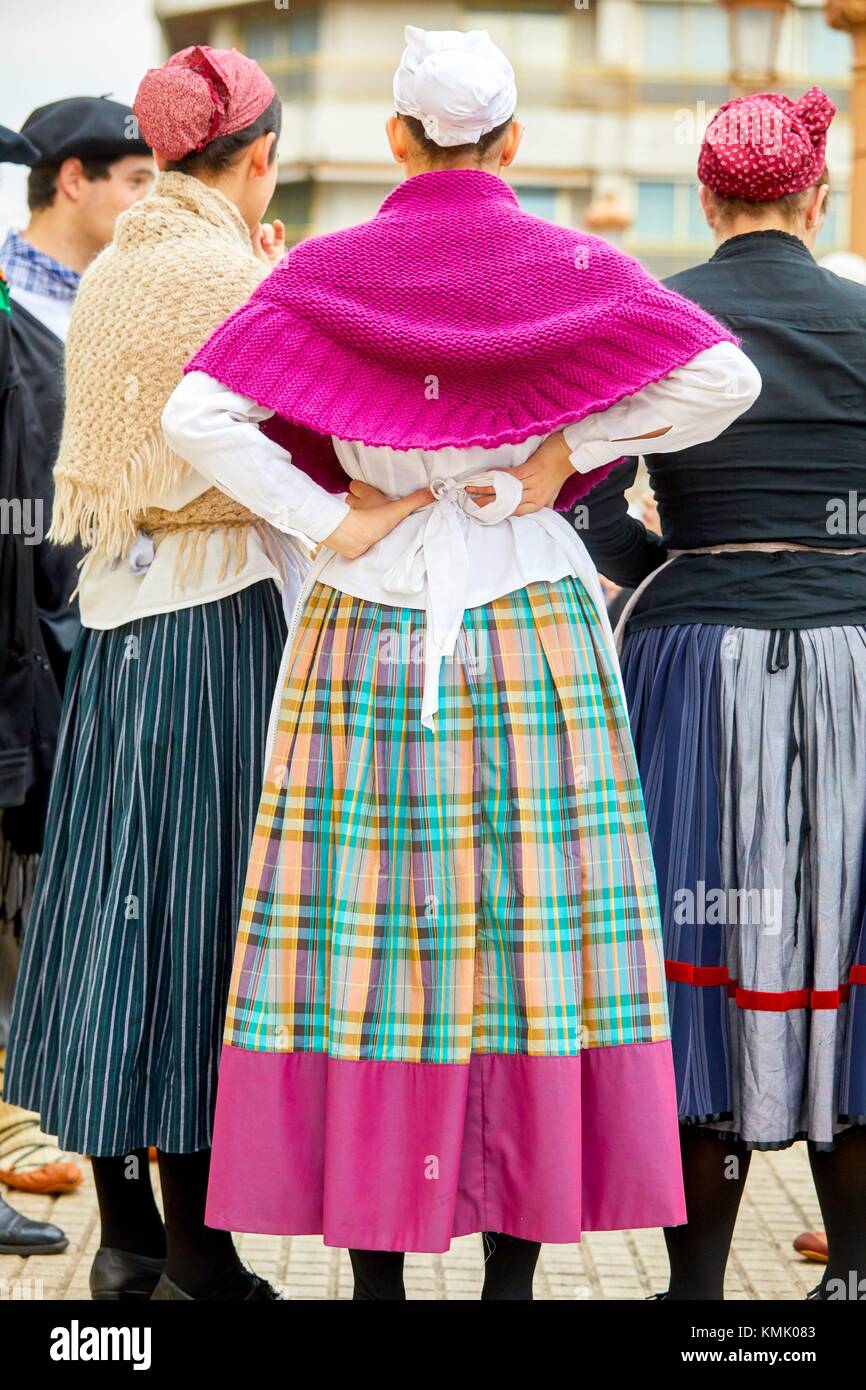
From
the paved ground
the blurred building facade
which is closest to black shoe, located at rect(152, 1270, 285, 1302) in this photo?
the paved ground

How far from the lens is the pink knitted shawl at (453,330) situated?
2307 millimetres

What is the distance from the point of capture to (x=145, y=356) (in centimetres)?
262

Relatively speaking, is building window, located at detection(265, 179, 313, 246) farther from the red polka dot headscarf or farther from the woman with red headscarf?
the woman with red headscarf

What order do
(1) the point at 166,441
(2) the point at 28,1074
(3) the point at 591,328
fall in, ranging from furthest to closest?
1. (2) the point at 28,1074
2. (1) the point at 166,441
3. (3) the point at 591,328

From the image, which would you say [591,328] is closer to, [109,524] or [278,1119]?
[109,524]

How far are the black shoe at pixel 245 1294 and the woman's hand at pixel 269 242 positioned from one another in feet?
5.85

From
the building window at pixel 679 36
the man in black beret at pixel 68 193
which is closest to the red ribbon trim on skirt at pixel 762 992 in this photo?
the man in black beret at pixel 68 193

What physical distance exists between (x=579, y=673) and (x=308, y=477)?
486 mm

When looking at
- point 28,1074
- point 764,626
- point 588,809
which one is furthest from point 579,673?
point 28,1074

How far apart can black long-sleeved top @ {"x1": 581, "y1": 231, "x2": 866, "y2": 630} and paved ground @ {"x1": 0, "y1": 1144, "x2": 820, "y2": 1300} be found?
1303 millimetres

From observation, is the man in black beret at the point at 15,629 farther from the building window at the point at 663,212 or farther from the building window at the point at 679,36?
the building window at the point at 679,36

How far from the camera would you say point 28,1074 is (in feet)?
9.30

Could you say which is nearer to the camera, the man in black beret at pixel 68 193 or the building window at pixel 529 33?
the man in black beret at pixel 68 193
